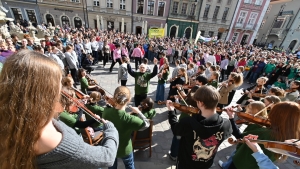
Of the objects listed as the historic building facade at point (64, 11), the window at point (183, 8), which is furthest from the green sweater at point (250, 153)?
the window at point (183, 8)

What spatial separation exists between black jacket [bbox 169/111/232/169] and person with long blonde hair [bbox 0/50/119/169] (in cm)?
125

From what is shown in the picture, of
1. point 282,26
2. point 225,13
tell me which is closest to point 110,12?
point 225,13

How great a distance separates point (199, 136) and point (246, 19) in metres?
34.2

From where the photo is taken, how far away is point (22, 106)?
0.72 meters

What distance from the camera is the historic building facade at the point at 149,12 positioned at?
25812mm

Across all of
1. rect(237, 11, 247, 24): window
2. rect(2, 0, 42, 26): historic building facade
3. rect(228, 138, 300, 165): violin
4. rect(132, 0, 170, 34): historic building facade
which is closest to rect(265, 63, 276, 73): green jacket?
rect(228, 138, 300, 165): violin

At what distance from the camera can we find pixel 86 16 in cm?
2516

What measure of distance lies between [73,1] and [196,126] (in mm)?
30054

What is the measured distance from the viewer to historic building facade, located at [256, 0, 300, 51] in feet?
90.6

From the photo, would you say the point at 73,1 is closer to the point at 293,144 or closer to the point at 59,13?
the point at 59,13

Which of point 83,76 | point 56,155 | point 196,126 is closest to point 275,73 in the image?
point 196,126

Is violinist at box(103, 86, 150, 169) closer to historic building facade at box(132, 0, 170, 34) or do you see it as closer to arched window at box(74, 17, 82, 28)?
historic building facade at box(132, 0, 170, 34)

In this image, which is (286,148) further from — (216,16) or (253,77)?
(216,16)

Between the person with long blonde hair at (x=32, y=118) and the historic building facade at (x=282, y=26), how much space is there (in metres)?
38.9
